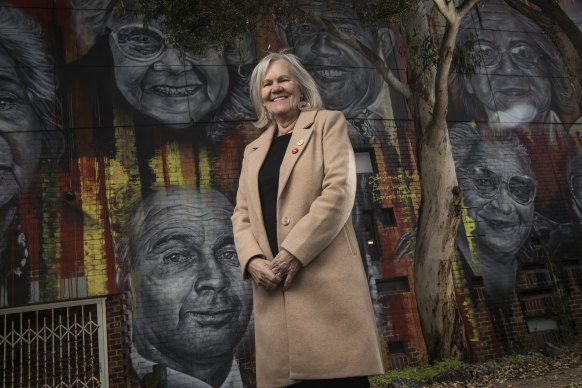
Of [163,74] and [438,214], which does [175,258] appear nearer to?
[163,74]

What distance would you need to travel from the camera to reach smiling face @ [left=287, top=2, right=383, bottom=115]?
10.8m

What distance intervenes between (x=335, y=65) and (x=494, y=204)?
15.7 ft

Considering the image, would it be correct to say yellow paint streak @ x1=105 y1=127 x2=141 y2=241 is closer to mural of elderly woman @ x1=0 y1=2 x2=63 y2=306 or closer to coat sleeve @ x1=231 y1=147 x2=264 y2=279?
mural of elderly woman @ x1=0 y1=2 x2=63 y2=306

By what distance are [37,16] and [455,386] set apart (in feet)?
32.6

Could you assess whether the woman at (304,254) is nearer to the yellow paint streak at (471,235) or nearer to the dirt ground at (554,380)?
the dirt ground at (554,380)

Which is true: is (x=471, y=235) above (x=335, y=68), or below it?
below

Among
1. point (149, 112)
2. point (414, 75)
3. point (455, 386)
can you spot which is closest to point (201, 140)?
point (149, 112)

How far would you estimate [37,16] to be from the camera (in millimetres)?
9664

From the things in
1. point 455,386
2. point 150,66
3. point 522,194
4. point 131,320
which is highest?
point 150,66

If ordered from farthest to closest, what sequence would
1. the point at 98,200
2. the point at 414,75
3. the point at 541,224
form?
1. the point at 541,224
2. the point at 98,200
3. the point at 414,75

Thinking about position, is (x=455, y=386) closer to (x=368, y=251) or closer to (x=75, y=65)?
(x=368, y=251)

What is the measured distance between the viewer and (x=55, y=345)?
8336 millimetres

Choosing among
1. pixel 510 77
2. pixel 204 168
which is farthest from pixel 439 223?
pixel 510 77

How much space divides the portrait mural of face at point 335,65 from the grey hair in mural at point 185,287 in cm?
356
